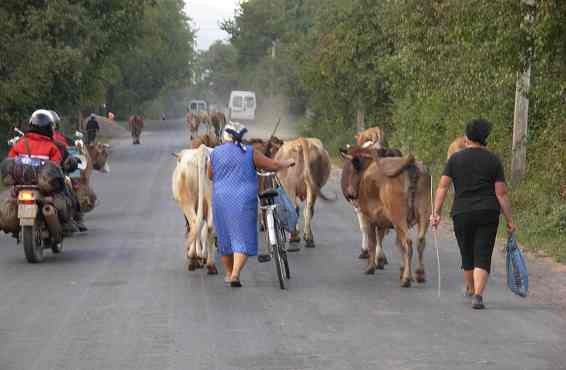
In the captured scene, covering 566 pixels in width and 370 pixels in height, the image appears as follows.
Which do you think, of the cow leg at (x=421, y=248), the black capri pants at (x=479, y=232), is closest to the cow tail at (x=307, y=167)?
the cow leg at (x=421, y=248)

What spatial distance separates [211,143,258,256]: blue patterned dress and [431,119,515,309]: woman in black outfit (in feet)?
7.18

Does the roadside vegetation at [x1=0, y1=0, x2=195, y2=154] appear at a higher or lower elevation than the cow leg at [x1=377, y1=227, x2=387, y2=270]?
higher

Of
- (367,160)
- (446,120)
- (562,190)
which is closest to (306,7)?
(446,120)

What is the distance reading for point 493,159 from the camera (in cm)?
1115

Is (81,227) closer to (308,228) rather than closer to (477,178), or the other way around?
(308,228)

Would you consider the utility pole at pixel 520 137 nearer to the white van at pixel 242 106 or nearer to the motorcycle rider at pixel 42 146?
the motorcycle rider at pixel 42 146

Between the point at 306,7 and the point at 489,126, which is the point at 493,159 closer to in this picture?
the point at 489,126

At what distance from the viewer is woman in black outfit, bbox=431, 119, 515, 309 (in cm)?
1111

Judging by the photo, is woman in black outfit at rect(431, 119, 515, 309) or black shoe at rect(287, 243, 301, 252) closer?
woman in black outfit at rect(431, 119, 515, 309)

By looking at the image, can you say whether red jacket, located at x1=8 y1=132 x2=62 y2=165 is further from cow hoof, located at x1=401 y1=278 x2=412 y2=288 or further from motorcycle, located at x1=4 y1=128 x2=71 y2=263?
cow hoof, located at x1=401 y1=278 x2=412 y2=288

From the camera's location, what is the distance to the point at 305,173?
17000 mm

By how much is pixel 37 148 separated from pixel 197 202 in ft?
8.20

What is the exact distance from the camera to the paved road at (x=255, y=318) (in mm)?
8734

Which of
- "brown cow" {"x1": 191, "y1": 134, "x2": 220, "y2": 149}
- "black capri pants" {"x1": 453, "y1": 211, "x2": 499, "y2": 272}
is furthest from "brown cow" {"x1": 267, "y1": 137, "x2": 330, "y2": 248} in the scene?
"black capri pants" {"x1": 453, "y1": 211, "x2": 499, "y2": 272}
